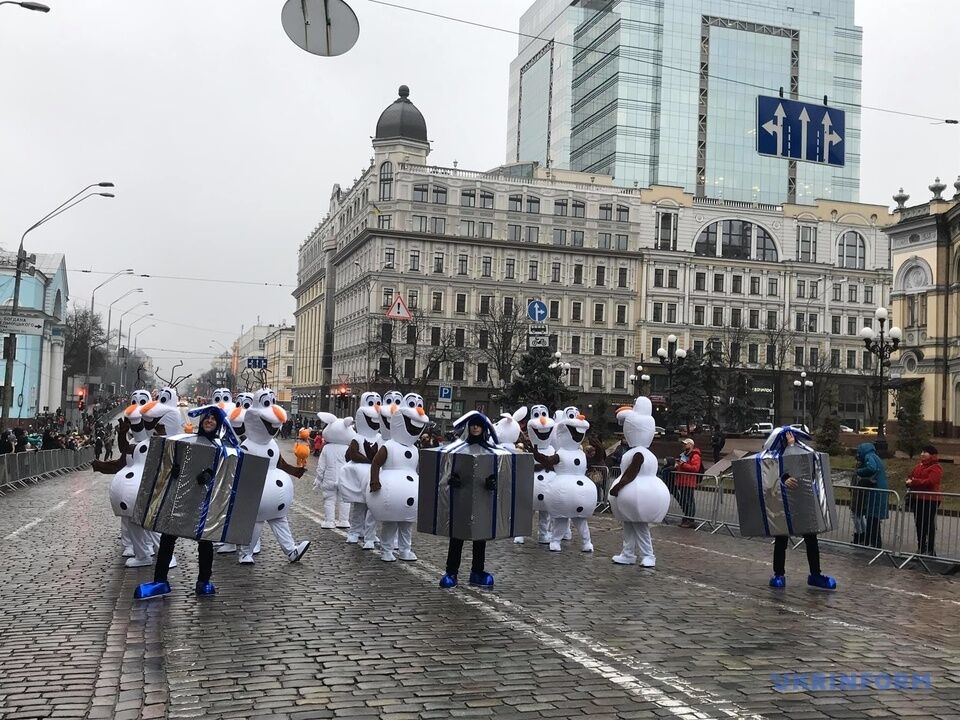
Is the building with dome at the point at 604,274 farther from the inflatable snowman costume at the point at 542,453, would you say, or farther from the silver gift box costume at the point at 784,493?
the silver gift box costume at the point at 784,493

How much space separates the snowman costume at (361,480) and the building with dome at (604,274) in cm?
6096

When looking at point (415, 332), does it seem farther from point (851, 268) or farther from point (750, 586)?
point (750, 586)

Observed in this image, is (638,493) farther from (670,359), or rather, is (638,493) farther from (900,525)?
(670,359)

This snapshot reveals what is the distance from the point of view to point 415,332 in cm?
7212

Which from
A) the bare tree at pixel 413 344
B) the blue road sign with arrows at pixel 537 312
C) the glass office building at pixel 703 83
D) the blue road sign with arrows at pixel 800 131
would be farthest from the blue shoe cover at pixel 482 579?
the glass office building at pixel 703 83

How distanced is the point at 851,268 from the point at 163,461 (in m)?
81.2

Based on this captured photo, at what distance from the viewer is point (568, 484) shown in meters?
14.4

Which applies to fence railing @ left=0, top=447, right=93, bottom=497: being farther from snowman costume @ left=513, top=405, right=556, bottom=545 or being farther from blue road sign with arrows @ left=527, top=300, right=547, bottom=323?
snowman costume @ left=513, top=405, right=556, bottom=545

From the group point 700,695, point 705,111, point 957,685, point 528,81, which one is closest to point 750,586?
point 957,685

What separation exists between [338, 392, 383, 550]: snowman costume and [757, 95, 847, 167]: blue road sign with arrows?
26.0 feet

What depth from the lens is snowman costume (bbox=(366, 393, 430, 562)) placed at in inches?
491

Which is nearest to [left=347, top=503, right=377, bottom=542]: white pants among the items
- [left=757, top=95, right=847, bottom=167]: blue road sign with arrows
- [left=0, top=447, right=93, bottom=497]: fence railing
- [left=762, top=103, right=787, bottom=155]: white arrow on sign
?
[left=757, top=95, right=847, bottom=167]: blue road sign with arrows

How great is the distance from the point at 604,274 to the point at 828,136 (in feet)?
211

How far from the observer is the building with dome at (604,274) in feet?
258
